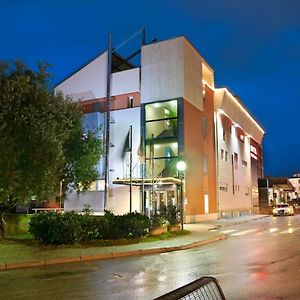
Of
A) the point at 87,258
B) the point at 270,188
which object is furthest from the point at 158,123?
the point at 270,188

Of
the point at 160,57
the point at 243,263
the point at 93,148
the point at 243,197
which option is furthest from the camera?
the point at 243,197

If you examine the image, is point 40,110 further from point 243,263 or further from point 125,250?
point 243,263

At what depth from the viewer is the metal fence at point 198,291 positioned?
8.80 ft

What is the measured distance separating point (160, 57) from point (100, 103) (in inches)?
284

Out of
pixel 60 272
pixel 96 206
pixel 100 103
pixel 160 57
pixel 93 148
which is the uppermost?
pixel 160 57

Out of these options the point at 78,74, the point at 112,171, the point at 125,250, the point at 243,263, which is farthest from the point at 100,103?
the point at 243,263

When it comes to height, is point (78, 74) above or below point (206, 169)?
above

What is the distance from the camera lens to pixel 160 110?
3691cm

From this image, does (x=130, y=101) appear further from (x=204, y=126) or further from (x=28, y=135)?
(x=28, y=135)

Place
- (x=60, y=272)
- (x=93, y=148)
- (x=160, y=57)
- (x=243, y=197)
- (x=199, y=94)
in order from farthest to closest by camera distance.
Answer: (x=243, y=197) < (x=199, y=94) < (x=160, y=57) < (x=93, y=148) < (x=60, y=272)

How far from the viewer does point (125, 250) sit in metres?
15.8

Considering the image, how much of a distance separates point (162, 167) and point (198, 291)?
1291 inches

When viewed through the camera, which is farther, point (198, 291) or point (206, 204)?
point (206, 204)

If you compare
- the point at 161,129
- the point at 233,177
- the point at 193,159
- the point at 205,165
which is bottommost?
the point at 233,177
